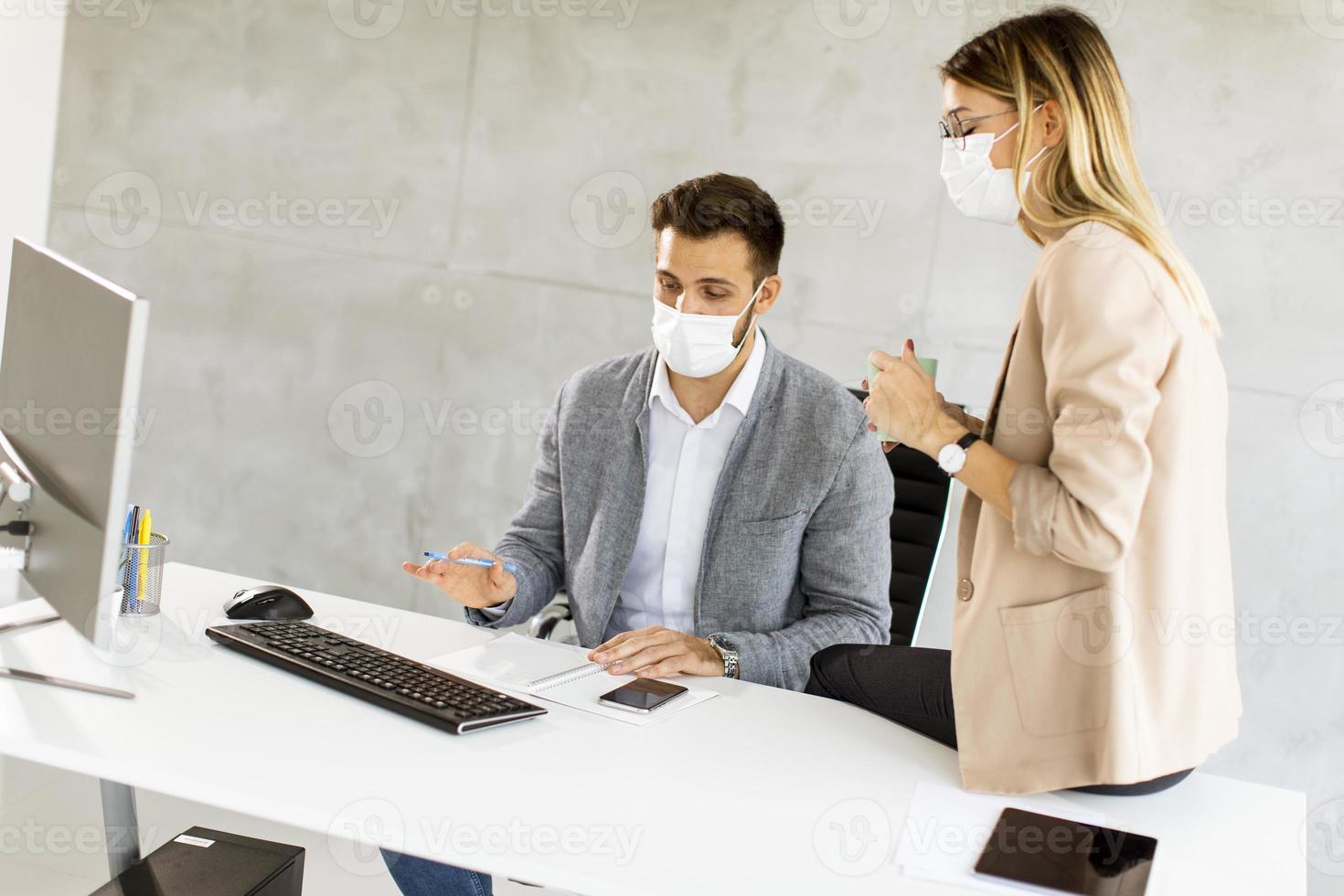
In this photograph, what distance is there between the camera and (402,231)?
340 cm

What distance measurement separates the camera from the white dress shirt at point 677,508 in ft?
6.95

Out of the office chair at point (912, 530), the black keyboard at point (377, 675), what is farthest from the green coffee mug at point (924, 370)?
the office chair at point (912, 530)

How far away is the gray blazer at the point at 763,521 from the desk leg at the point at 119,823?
0.60 meters

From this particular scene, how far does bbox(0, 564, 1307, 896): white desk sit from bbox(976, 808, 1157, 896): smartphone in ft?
0.12

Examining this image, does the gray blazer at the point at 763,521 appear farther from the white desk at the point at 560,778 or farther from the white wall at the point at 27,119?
the white wall at the point at 27,119

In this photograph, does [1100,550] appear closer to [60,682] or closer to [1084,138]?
[1084,138]

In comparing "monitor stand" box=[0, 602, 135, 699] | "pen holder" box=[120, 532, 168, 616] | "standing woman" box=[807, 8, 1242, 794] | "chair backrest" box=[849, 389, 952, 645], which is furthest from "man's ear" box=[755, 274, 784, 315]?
"monitor stand" box=[0, 602, 135, 699]

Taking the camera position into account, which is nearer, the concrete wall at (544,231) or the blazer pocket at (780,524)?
the blazer pocket at (780,524)

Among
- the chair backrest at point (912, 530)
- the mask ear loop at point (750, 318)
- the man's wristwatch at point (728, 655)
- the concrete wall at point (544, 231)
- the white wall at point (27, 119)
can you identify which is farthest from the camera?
the white wall at point (27, 119)

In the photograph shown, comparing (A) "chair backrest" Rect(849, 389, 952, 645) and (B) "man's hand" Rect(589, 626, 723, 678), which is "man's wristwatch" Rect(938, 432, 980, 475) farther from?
(A) "chair backrest" Rect(849, 389, 952, 645)

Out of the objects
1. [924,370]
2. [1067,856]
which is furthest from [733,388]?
[1067,856]

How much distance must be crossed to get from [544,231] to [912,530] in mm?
1454

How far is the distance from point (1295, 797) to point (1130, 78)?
198 cm

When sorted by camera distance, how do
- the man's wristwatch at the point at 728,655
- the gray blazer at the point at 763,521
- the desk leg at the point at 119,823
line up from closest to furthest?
the desk leg at the point at 119,823 → the man's wristwatch at the point at 728,655 → the gray blazer at the point at 763,521
